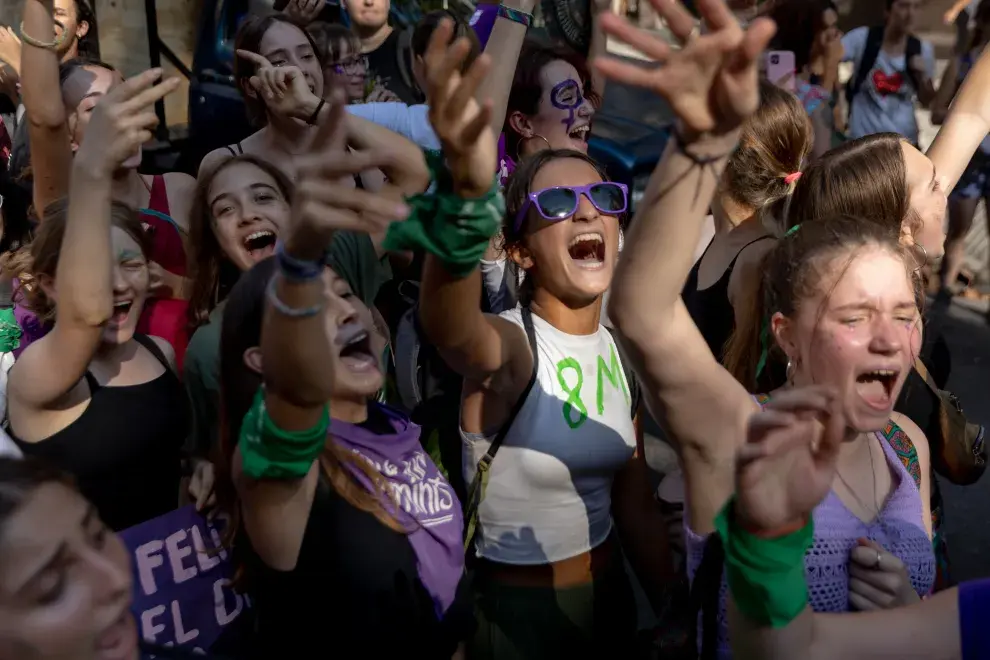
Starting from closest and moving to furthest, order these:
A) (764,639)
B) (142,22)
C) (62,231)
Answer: (764,639) < (62,231) < (142,22)

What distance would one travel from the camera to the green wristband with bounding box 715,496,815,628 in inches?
48.3

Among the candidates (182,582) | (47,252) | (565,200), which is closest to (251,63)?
(47,252)

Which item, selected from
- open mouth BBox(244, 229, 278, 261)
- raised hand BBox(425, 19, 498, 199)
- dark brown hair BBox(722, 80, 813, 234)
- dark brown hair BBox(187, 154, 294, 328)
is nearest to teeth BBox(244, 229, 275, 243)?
open mouth BBox(244, 229, 278, 261)

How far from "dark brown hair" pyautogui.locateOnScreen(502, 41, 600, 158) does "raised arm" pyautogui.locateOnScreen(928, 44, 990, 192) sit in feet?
4.53

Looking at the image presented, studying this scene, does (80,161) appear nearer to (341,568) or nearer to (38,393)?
(38,393)

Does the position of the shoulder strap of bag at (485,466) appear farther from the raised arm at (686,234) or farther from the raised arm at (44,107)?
the raised arm at (44,107)

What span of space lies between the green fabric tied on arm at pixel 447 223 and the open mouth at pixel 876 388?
0.81 m

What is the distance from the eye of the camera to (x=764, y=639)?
1.28m

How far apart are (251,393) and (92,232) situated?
2.01 feet

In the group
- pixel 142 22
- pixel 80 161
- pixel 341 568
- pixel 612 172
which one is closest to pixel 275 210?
pixel 80 161

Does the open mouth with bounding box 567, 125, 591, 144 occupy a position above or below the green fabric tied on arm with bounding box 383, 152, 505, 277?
below

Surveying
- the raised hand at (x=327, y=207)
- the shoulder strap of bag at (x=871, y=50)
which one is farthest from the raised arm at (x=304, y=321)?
the shoulder strap of bag at (x=871, y=50)

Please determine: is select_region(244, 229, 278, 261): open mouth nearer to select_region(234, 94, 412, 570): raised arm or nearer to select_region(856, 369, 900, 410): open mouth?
select_region(234, 94, 412, 570): raised arm

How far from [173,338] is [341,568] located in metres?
1.31
